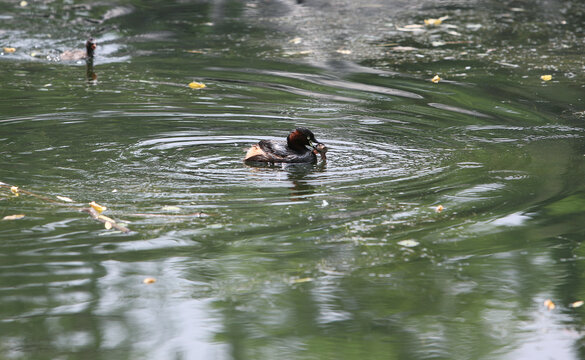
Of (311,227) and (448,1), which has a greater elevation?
(448,1)

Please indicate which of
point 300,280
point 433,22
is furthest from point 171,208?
point 433,22

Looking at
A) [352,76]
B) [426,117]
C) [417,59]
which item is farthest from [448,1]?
[426,117]

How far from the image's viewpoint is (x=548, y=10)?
18938mm

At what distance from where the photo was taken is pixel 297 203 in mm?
7977

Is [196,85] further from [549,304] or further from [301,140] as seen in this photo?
[549,304]

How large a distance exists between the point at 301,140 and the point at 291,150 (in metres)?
0.16

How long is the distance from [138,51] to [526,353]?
12.0 m

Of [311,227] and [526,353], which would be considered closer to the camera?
[526,353]

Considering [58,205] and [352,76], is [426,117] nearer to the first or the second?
[352,76]

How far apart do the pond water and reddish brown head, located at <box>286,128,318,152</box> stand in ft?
0.94

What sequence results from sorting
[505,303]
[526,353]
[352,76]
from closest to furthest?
[526,353] < [505,303] < [352,76]

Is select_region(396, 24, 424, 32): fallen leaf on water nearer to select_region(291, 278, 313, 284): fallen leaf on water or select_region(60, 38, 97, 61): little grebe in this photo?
select_region(60, 38, 97, 61): little grebe

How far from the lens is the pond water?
5.66 m

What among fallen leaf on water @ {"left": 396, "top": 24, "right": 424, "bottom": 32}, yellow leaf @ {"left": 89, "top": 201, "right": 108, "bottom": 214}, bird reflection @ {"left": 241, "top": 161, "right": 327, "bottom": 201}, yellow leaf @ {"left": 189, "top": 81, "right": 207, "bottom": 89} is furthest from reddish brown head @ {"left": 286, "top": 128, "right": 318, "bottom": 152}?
fallen leaf on water @ {"left": 396, "top": 24, "right": 424, "bottom": 32}
